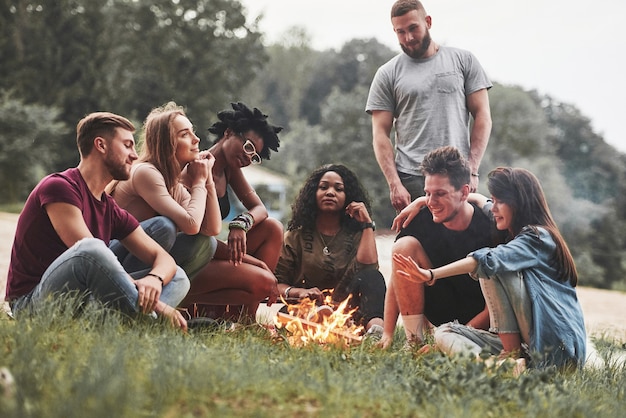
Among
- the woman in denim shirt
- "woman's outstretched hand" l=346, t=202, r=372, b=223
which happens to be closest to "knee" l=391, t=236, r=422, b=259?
the woman in denim shirt

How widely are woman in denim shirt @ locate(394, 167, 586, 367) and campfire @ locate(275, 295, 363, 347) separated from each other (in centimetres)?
62

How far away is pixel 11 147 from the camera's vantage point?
23.5 m

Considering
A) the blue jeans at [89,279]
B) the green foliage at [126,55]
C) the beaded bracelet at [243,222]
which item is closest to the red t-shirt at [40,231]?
the blue jeans at [89,279]

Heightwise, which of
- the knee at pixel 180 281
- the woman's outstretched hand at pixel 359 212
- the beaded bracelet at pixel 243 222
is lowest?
the knee at pixel 180 281

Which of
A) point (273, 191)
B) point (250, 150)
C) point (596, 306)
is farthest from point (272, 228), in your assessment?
point (273, 191)

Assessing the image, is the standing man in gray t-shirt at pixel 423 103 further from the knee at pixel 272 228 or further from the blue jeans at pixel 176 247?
the blue jeans at pixel 176 247

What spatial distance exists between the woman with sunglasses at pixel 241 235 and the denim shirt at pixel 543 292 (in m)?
1.65

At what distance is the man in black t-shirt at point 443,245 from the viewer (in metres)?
5.17

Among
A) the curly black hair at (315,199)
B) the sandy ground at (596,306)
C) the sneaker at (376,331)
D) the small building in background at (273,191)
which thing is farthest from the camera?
the small building in background at (273,191)

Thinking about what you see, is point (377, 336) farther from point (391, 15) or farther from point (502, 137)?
point (502, 137)

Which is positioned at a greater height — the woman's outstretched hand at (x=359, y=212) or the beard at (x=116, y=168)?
the beard at (x=116, y=168)

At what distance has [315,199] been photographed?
6148 millimetres

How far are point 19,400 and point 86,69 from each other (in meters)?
26.3

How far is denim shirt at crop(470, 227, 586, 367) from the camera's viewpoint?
4504 millimetres
